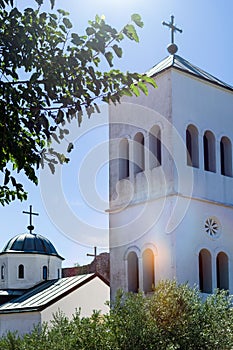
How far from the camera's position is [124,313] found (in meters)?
9.68

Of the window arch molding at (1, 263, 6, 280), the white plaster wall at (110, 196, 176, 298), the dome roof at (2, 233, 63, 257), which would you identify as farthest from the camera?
the dome roof at (2, 233, 63, 257)

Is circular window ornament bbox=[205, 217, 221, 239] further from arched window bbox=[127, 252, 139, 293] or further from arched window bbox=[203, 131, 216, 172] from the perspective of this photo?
arched window bbox=[127, 252, 139, 293]

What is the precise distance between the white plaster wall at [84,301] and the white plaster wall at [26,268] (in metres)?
5.94

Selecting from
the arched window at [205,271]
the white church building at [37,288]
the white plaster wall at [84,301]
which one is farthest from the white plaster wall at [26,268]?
the arched window at [205,271]

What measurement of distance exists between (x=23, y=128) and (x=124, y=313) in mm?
5800

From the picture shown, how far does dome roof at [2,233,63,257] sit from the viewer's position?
32.4 meters

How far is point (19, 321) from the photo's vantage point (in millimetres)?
26203

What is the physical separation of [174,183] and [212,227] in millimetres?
1622

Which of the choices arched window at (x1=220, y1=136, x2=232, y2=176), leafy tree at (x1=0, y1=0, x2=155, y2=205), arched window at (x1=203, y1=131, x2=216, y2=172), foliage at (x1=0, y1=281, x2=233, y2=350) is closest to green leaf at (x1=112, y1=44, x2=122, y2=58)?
leafy tree at (x1=0, y1=0, x2=155, y2=205)

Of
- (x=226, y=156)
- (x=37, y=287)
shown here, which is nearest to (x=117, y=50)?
(x=226, y=156)

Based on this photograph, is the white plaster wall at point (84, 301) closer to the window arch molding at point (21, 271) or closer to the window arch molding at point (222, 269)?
the window arch molding at point (21, 271)

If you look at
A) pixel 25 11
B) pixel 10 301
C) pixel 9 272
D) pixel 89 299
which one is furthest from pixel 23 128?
pixel 9 272

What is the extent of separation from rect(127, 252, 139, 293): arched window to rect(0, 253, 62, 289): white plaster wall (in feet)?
56.2

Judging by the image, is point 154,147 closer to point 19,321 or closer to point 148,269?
point 148,269
